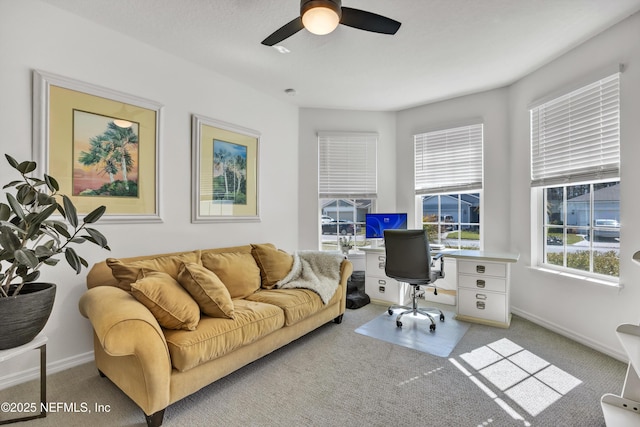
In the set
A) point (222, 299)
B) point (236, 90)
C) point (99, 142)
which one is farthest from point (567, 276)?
point (99, 142)

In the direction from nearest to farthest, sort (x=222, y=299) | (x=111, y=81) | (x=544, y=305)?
1. (x=222, y=299)
2. (x=111, y=81)
3. (x=544, y=305)

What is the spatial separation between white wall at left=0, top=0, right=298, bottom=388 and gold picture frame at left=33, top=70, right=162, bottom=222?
0.24 feet

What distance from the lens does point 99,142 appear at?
7.97 feet

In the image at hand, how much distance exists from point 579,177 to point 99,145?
4.24 metres

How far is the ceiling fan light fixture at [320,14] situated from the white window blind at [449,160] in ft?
9.62

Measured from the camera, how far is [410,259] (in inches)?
124

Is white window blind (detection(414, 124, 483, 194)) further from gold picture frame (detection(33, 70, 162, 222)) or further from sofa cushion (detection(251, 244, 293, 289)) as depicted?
gold picture frame (detection(33, 70, 162, 222))

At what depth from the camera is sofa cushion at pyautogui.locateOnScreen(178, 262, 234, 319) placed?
2.10 meters

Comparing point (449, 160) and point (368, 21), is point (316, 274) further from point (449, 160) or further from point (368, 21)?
point (449, 160)

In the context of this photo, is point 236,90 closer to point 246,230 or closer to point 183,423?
point 246,230

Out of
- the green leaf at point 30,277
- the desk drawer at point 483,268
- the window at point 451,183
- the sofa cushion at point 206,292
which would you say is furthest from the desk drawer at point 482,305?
the green leaf at point 30,277

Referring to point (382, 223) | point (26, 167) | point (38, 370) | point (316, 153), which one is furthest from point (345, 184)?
point (38, 370)

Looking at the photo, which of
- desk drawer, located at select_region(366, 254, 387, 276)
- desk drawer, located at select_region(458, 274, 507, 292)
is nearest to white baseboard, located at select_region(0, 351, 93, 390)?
desk drawer, located at select_region(366, 254, 387, 276)

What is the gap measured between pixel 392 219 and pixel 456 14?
240 centimetres
